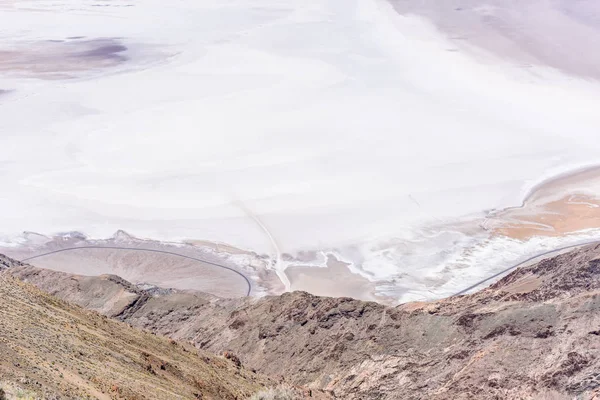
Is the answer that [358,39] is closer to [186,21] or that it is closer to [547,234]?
[186,21]

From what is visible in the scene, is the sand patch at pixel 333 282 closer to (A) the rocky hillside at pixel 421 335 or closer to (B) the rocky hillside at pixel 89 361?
(A) the rocky hillside at pixel 421 335

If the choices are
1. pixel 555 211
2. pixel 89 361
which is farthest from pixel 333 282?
pixel 89 361

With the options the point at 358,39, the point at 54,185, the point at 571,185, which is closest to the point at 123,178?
the point at 54,185

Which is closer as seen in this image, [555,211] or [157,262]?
[157,262]

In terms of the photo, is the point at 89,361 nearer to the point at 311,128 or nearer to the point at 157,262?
the point at 157,262

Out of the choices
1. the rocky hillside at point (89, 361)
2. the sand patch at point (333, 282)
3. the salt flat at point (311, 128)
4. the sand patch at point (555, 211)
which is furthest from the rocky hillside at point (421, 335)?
the sand patch at point (555, 211)

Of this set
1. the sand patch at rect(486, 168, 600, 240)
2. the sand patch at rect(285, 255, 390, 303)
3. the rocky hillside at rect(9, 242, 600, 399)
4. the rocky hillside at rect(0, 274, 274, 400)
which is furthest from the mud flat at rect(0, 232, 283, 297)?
the rocky hillside at rect(0, 274, 274, 400)
